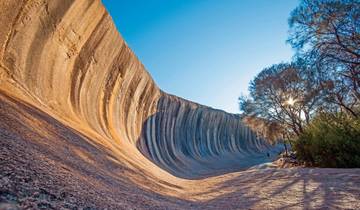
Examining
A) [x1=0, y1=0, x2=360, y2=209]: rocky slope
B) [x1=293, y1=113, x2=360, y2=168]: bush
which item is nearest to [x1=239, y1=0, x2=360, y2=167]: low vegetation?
[x1=293, y1=113, x2=360, y2=168]: bush

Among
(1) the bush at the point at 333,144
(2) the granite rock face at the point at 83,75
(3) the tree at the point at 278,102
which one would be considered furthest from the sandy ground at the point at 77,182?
(3) the tree at the point at 278,102

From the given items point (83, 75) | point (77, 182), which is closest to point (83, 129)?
point (83, 75)

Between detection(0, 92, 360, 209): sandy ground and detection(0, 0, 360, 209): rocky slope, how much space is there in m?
0.02

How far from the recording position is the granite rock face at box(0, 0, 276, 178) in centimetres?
620

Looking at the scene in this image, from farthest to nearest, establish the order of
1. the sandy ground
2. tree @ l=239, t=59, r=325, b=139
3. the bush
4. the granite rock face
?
tree @ l=239, t=59, r=325, b=139
the bush
the granite rock face
the sandy ground

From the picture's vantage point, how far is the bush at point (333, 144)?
29.1ft

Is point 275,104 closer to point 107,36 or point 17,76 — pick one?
point 107,36

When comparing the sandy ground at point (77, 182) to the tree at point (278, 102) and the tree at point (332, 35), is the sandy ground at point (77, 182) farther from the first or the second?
the tree at point (278, 102)

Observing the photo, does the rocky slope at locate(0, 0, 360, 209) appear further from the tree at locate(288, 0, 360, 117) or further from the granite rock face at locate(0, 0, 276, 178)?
the tree at locate(288, 0, 360, 117)

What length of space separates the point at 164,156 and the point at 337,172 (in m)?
12.2

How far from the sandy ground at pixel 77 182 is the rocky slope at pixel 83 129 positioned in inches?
0.7

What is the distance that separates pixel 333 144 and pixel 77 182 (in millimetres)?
9031

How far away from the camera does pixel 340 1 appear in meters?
10.3

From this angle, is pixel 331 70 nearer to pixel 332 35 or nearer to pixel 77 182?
pixel 332 35
